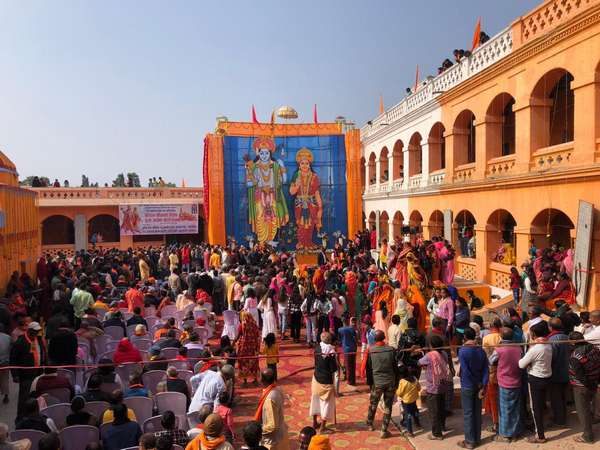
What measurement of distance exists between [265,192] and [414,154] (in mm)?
8987

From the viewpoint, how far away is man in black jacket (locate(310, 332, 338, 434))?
571cm

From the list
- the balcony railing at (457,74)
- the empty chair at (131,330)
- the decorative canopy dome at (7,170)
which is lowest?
the empty chair at (131,330)

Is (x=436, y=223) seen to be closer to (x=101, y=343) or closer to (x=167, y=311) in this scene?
(x=167, y=311)

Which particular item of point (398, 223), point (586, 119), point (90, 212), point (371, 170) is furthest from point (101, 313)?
point (371, 170)

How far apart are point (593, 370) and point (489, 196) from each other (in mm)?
8173

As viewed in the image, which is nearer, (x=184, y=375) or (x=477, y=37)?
(x=184, y=375)

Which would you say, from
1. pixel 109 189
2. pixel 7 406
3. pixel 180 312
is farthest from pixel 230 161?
pixel 7 406

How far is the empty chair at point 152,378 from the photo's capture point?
19.0 feet

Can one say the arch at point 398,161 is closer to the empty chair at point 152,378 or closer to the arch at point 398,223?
the arch at point 398,223

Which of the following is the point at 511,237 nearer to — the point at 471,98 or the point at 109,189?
the point at 471,98

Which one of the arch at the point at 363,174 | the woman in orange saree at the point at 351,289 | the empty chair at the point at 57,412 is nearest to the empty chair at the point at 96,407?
the empty chair at the point at 57,412

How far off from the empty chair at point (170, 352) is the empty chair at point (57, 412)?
176 centimetres

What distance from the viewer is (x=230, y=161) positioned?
77.4 ft

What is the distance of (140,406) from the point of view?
4883 mm
